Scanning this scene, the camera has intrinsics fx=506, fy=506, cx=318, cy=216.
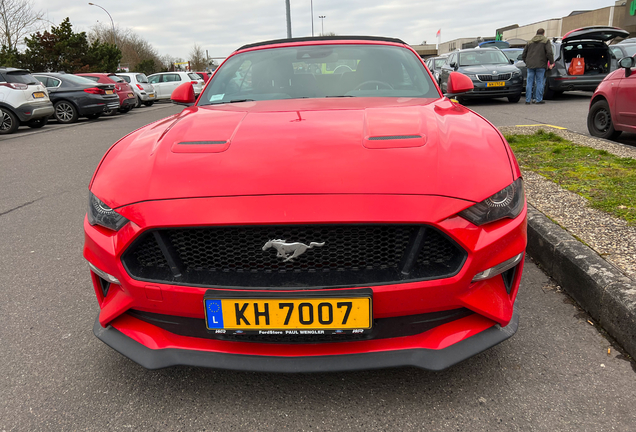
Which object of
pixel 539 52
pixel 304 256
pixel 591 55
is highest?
pixel 539 52

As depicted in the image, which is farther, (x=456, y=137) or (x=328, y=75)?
(x=328, y=75)

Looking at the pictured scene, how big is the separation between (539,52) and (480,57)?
2.15m

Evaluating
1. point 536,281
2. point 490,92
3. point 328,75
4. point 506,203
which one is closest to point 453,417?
point 506,203

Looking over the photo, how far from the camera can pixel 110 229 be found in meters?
1.92

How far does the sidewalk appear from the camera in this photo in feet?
7.71

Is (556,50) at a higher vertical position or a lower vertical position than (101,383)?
higher

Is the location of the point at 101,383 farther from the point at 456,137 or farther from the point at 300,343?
the point at 456,137

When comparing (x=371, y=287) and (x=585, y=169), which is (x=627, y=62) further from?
(x=371, y=287)

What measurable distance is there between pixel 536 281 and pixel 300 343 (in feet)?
5.85

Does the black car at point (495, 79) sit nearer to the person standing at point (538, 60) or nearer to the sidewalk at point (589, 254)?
the person standing at point (538, 60)

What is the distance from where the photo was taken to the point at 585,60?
1355 cm

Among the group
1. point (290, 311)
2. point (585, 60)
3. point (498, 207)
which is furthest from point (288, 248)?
point (585, 60)

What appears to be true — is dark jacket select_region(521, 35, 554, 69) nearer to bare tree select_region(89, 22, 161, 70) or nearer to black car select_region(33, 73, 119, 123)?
black car select_region(33, 73, 119, 123)

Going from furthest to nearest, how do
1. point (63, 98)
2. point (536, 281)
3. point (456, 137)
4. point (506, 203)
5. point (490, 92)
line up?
point (63, 98), point (490, 92), point (536, 281), point (456, 137), point (506, 203)
